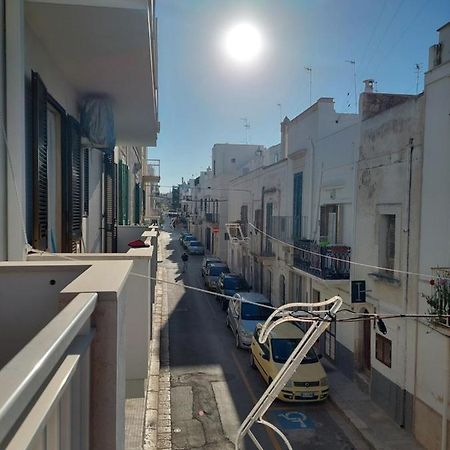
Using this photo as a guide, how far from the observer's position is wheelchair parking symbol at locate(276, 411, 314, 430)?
9.60 metres

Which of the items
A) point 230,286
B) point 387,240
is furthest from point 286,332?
point 230,286

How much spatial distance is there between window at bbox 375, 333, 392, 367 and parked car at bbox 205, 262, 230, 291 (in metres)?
13.8

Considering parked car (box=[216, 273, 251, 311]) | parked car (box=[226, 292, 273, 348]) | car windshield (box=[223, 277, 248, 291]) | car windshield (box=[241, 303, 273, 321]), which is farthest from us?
car windshield (box=[223, 277, 248, 291])

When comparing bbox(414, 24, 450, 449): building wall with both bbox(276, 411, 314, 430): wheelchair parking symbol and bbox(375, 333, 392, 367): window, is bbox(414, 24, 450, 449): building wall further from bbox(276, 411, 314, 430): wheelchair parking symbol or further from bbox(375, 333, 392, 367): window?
bbox(276, 411, 314, 430): wheelchair parking symbol

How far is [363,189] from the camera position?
11781 mm

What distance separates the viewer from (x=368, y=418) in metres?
10.0

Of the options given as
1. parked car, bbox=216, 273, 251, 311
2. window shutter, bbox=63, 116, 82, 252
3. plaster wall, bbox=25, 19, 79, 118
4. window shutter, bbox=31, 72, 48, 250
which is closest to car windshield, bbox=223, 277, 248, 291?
parked car, bbox=216, 273, 251, 311

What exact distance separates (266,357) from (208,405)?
80.3 inches

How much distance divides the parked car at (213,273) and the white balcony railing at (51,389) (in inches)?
886

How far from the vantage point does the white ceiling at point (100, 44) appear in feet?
14.2

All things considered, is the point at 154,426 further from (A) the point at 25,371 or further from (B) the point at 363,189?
(B) the point at 363,189

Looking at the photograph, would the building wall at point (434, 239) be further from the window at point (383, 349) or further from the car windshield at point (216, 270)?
the car windshield at point (216, 270)

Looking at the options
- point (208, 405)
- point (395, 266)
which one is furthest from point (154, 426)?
point (395, 266)

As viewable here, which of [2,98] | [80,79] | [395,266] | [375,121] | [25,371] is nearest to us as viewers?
[25,371]
